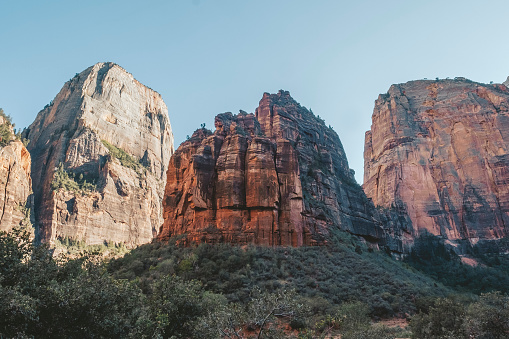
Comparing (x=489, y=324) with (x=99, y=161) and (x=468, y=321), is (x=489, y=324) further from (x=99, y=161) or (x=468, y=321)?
(x=99, y=161)

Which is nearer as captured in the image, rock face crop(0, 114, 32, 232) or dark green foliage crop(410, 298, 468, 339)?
dark green foliage crop(410, 298, 468, 339)

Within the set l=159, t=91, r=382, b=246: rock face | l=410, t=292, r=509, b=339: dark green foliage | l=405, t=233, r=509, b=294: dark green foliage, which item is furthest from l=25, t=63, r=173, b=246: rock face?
l=410, t=292, r=509, b=339: dark green foliage

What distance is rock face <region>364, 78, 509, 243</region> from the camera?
82375 millimetres

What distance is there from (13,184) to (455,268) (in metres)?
81.0

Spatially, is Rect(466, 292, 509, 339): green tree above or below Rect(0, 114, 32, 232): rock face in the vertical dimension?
below

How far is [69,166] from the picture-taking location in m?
80.6

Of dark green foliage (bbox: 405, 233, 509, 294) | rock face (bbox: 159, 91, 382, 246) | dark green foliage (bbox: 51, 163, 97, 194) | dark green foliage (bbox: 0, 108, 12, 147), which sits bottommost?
dark green foliage (bbox: 405, 233, 509, 294)

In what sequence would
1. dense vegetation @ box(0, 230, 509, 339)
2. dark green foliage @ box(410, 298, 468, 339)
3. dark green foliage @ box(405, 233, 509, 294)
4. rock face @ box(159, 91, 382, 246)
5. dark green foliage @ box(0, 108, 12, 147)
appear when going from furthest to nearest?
dark green foliage @ box(0, 108, 12, 147) → dark green foliage @ box(405, 233, 509, 294) → rock face @ box(159, 91, 382, 246) → dark green foliage @ box(410, 298, 468, 339) → dense vegetation @ box(0, 230, 509, 339)

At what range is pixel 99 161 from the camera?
3332 inches

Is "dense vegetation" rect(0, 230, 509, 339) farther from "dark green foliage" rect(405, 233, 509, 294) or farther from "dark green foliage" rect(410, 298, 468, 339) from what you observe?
"dark green foliage" rect(405, 233, 509, 294)

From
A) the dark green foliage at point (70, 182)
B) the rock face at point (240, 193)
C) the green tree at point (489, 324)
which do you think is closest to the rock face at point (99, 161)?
the dark green foliage at point (70, 182)

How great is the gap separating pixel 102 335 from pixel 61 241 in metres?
63.5

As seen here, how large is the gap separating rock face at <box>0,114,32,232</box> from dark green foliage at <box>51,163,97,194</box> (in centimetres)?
537

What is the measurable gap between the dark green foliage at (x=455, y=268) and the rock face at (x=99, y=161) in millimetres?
60856
